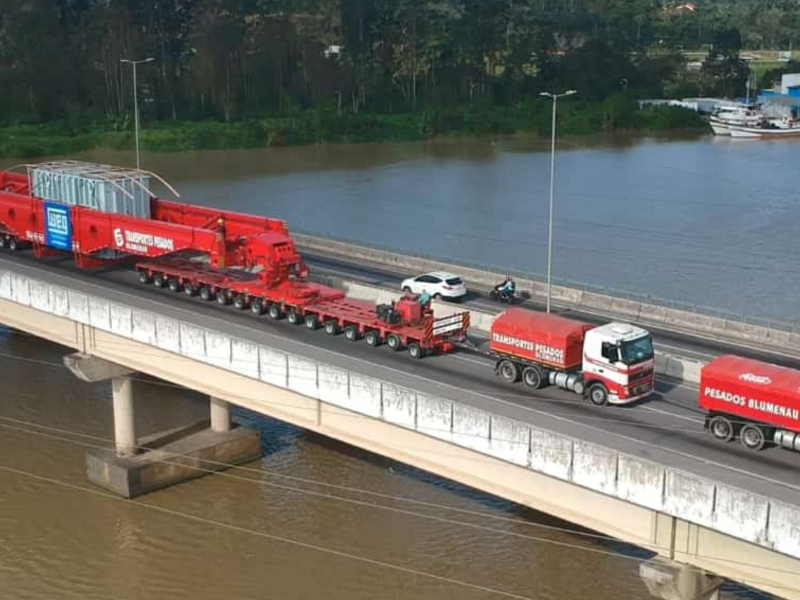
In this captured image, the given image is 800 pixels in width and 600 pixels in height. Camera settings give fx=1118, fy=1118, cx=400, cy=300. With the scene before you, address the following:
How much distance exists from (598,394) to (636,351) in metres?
1.43

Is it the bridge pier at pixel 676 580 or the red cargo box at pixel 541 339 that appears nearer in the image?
the bridge pier at pixel 676 580

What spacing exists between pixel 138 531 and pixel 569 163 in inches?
3018

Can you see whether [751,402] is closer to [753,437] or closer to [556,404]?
[753,437]

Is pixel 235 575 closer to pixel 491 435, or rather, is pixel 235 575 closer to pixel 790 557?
pixel 491 435

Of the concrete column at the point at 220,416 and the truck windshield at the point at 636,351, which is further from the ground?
the truck windshield at the point at 636,351

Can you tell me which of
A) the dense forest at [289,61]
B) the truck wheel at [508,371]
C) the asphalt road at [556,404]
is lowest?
the asphalt road at [556,404]

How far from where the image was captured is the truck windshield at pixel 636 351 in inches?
1084

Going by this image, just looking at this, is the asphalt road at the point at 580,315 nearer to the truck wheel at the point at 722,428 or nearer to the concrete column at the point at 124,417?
the truck wheel at the point at 722,428

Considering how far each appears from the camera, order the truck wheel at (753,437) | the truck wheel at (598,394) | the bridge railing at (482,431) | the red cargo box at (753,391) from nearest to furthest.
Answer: the bridge railing at (482,431)
the red cargo box at (753,391)
the truck wheel at (753,437)
the truck wheel at (598,394)

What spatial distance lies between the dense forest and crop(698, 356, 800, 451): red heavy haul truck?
330ft

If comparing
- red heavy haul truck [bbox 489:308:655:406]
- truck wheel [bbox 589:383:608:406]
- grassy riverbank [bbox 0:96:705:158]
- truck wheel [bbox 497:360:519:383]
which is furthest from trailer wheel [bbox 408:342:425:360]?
grassy riverbank [bbox 0:96:705:158]

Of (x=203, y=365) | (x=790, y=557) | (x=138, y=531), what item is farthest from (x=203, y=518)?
(x=790, y=557)

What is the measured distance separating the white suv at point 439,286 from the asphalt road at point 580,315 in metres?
0.53

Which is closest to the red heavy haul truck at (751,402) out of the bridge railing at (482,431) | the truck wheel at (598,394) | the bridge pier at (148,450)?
the truck wheel at (598,394)
